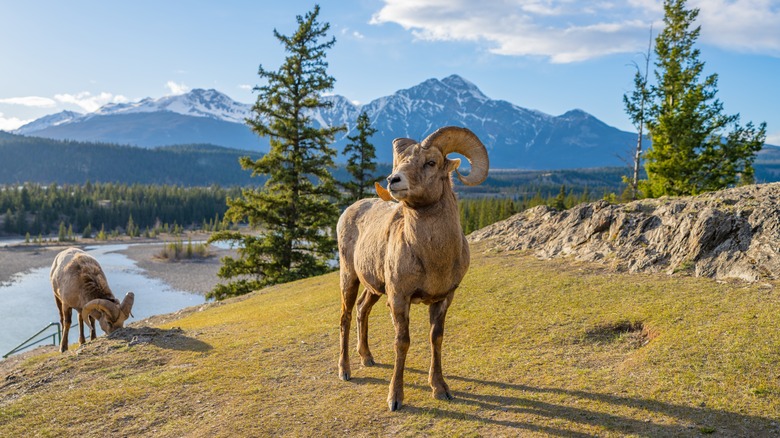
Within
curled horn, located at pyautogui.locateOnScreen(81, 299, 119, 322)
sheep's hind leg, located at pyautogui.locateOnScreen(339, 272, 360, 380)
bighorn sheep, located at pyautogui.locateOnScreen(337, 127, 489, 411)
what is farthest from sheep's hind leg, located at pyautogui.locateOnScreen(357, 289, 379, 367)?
curled horn, located at pyautogui.locateOnScreen(81, 299, 119, 322)

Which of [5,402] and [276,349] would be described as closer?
[5,402]

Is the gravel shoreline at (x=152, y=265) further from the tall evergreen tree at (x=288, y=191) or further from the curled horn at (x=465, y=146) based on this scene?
the curled horn at (x=465, y=146)

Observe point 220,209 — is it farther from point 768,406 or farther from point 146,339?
point 768,406

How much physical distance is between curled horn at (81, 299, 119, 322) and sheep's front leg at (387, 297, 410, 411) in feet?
31.2

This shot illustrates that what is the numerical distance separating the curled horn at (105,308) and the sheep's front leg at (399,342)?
9.52 meters

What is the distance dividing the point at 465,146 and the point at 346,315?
3624 mm

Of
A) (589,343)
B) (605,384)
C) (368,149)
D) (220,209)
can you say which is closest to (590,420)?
(605,384)

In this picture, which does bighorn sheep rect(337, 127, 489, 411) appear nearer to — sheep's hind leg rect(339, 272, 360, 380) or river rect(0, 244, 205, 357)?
sheep's hind leg rect(339, 272, 360, 380)

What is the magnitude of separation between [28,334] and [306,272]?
69.2 feet

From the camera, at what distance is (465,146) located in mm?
6816

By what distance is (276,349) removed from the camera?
10.2 metres

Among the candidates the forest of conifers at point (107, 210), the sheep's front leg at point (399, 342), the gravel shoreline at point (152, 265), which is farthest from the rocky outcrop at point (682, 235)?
the forest of conifers at point (107, 210)

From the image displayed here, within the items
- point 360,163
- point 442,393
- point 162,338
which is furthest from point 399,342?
point 360,163

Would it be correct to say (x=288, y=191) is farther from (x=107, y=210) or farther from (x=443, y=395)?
(x=107, y=210)
